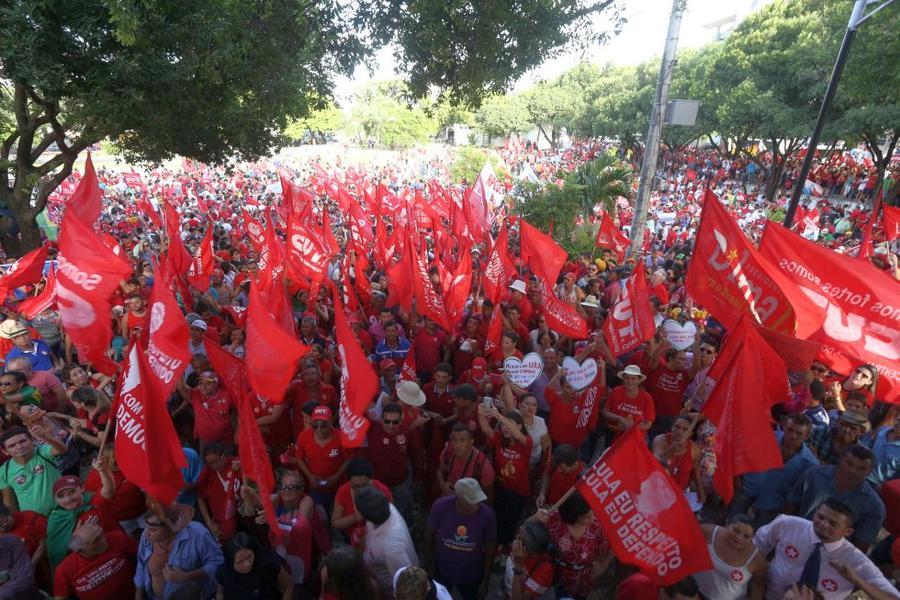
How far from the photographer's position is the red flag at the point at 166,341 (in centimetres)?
439

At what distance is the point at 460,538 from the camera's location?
3.57 meters

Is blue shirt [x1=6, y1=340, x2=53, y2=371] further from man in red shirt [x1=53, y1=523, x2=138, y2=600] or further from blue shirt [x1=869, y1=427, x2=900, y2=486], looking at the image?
blue shirt [x1=869, y1=427, x2=900, y2=486]

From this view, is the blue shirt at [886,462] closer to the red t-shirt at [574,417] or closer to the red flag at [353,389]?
the red t-shirt at [574,417]

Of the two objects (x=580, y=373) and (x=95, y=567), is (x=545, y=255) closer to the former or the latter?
(x=580, y=373)

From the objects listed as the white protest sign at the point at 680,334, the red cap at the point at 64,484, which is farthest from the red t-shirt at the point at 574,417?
the red cap at the point at 64,484

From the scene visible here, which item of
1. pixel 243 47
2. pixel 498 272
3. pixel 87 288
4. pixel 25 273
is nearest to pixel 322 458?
pixel 87 288

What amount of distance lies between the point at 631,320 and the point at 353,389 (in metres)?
3.18

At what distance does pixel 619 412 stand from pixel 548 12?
569 cm

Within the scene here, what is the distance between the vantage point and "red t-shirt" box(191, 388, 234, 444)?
486cm

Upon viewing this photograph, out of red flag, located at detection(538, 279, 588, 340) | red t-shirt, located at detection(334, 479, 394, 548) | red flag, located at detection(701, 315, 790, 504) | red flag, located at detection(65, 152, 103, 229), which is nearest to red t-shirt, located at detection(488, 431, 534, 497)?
red t-shirt, located at detection(334, 479, 394, 548)

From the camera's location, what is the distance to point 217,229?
55.3 ft

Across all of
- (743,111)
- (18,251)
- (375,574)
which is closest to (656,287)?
(375,574)

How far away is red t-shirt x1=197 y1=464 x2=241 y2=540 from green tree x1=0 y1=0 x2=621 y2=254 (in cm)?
464

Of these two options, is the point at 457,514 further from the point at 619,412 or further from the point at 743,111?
the point at 743,111
